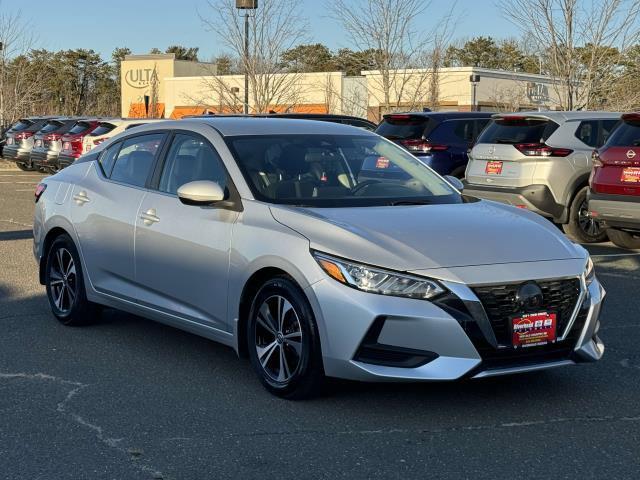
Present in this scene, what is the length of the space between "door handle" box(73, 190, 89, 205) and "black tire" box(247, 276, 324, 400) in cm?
226

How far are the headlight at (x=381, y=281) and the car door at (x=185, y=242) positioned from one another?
95 cm

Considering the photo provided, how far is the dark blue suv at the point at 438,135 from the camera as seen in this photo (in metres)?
15.7

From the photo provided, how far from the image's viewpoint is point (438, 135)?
52.1 feet

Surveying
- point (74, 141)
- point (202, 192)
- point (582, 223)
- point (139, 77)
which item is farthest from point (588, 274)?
point (139, 77)

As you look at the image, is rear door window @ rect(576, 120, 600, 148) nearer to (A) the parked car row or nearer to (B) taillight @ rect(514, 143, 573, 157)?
(B) taillight @ rect(514, 143, 573, 157)

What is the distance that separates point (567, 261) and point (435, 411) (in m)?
1.07

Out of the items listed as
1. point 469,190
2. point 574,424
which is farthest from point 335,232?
point 469,190

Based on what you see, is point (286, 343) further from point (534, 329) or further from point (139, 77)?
point (139, 77)

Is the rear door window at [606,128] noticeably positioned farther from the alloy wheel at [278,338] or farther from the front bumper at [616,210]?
the alloy wheel at [278,338]

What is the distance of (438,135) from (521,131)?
3024 millimetres

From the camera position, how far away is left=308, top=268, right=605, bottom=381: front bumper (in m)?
4.88

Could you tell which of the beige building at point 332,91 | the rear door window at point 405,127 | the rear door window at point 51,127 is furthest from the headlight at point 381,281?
the rear door window at point 51,127

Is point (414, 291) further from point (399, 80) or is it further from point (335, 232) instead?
point (399, 80)

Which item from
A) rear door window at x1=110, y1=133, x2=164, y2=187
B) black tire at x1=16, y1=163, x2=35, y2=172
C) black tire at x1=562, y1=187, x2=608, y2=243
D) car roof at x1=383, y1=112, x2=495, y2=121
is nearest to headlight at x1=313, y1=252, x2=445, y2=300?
rear door window at x1=110, y1=133, x2=164, y2=187
